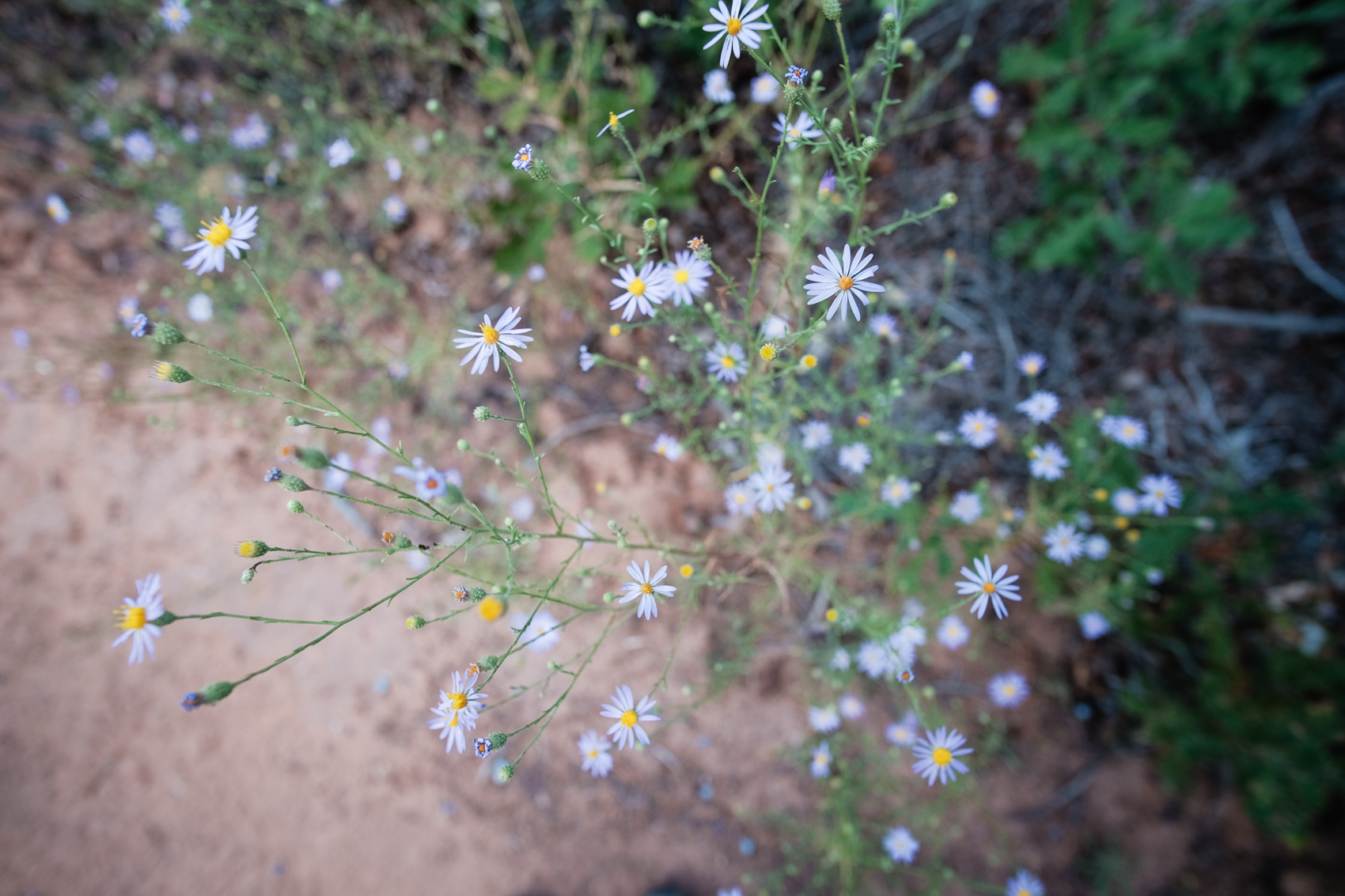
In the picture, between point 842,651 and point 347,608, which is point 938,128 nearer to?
point 842,651

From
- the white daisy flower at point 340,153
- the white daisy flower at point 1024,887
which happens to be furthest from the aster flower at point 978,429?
the white daisy flower at point 340,153

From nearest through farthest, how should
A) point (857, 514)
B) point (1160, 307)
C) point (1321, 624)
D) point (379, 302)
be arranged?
point (857, 514), point (1321, 624), point (1160, 307), point (379, 302)

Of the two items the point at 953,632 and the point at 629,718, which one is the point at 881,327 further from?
the point at 629,718

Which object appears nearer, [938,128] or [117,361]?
[938,128]

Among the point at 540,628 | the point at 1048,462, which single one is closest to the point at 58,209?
the point at 540,628

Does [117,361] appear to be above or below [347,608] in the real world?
above

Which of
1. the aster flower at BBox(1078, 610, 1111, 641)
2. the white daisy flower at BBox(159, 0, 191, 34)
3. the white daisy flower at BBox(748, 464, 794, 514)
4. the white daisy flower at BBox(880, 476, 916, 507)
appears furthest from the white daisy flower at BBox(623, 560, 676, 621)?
the white daisy flower at BBox(159, 0, 191, 34)

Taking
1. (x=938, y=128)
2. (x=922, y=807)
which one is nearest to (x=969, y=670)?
(x=922, y=807)
